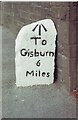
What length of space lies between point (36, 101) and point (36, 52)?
2.91ft

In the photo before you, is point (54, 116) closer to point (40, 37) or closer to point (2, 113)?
point (2, 113)

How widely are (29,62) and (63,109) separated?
1125mm

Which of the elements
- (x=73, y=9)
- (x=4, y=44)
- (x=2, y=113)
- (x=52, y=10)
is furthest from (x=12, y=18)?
(x=2, y=113)

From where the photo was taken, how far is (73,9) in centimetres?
500

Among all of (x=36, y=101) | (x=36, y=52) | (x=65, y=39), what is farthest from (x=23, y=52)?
(x=36, y=101)

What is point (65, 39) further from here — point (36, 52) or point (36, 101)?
point (36, 101)

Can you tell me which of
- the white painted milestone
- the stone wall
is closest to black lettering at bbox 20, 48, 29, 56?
the white painted milestone

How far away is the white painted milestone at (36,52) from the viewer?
17.5 ft

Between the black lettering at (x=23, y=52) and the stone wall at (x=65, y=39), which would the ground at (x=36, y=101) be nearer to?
the stone wall at (x=65, y=39)

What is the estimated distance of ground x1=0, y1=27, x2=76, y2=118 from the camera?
14.7ft

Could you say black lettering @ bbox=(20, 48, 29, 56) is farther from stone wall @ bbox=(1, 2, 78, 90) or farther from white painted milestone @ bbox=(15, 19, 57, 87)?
stone wall @ bbox=(1, 2, 78, 90)

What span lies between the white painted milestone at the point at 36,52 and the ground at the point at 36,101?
0.18 metres

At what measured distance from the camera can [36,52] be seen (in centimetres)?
540

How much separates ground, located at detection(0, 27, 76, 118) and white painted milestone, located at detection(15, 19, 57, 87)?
0.18 metres
